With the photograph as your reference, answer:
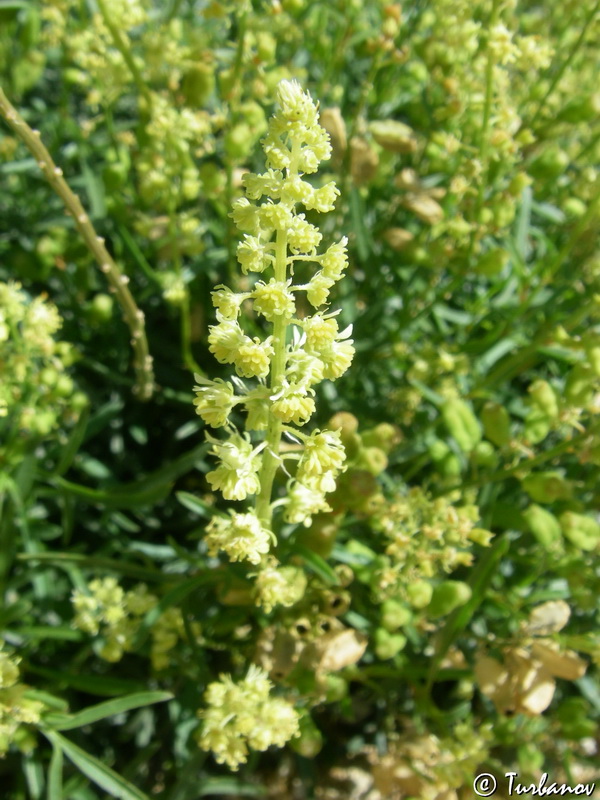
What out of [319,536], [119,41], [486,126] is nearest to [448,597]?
[319,536]

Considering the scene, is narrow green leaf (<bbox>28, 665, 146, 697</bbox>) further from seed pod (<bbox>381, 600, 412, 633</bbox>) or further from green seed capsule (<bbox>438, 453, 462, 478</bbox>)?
green seed capsule (<bbox>438, 453, 462, 478</bbox>)

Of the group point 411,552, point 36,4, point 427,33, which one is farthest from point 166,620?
point 427,33

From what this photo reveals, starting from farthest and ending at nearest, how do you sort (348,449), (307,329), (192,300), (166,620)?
(192,300) < (166,620) < (348,449) < (307,329)

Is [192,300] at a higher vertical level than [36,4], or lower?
lower

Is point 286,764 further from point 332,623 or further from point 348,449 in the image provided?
point 348,449
